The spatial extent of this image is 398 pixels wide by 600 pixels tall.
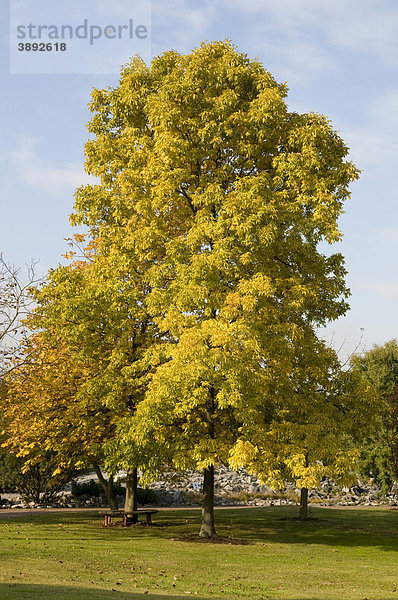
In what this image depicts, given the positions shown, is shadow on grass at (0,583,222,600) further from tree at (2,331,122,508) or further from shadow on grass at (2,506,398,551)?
tree at (2,331,122,508)

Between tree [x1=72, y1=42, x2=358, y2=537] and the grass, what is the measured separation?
230cm

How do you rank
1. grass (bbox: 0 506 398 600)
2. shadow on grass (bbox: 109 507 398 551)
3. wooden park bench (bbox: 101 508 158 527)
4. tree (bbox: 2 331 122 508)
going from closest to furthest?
1. grass (bbox: 0 506 398 600)
2. tree (bbox: 2 331 122 508)
3. shadow on grass (bbox: 109 507 398 551)
4. wooden park bench (bbox: 101 508 158 527)

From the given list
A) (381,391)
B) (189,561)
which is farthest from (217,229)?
(381,391)

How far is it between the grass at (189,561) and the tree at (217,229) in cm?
230

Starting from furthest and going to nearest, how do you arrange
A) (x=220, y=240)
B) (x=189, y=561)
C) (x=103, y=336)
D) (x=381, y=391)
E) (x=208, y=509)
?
(x=381, y=391), (x=103, y=336), (x=208, y=509), (x=220, y=240), (x=189, y=561)

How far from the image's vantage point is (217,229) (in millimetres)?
16906

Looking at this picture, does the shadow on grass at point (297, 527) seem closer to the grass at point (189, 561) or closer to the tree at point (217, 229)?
the grass at point (189, 561)

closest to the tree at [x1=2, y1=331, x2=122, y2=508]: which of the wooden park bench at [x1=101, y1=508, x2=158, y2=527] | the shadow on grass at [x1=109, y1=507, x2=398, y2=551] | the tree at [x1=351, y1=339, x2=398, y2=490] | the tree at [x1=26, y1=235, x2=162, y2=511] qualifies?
the tree at [x1=26, y1=235, x2=162, y2=511]

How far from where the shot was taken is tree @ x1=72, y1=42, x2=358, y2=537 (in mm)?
16312

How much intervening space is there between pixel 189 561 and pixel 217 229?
8.03m

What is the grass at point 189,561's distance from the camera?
11031 mm

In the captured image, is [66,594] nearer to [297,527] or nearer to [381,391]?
[297,527]

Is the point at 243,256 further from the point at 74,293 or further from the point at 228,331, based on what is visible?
the point at 74,293

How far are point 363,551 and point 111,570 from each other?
319 inches
